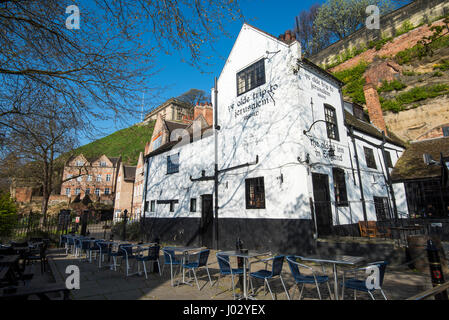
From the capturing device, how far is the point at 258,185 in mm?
11406

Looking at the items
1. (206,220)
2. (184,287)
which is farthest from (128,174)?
(184,287)

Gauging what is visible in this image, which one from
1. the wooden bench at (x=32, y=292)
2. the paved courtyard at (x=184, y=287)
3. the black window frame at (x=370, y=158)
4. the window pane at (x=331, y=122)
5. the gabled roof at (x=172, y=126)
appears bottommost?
the paved courtyard at (x=184, y=287)

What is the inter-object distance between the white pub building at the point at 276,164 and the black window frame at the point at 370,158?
0.25 feet

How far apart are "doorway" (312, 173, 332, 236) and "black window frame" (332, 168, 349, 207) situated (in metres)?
0.77

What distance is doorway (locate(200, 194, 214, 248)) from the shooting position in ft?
44.4

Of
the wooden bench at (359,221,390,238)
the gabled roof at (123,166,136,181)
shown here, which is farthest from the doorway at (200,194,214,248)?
the gabled roof at (123,166,136,181)

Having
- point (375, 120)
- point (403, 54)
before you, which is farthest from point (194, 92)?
point (375, 120)

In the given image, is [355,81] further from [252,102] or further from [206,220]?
[206,220]

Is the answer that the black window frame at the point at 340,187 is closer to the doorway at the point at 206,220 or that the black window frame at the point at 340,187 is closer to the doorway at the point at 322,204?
the doorway at the point at 322,204

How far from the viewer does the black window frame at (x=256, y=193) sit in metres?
11.1

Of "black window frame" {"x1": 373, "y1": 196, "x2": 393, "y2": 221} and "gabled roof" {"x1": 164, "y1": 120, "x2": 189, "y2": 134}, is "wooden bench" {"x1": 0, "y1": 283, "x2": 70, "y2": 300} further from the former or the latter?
"gabled roof" {"x1": 164, "y1": 120, "x2": 189, "y2": 134}

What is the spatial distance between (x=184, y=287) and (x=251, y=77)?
1117 centimetres

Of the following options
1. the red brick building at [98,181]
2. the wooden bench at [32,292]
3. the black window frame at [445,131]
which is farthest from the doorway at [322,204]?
the red brick building at [98,181]

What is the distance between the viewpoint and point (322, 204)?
33.9ft
